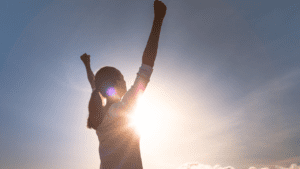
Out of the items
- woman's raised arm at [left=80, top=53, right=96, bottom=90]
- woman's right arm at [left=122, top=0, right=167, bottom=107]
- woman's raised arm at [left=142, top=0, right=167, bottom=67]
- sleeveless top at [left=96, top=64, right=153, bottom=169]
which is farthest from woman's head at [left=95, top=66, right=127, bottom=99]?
woman's raised arm at [left=80, top=53, right=96, bottom=90]

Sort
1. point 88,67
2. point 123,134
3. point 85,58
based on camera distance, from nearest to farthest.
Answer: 1. point 123,134
2. point 85,58
3. point 88,67

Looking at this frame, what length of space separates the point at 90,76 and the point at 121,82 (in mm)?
2323

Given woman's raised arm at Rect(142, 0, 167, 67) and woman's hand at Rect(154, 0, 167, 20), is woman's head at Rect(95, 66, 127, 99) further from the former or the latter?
woman's hand at Rect(154, 0, 167, 20)

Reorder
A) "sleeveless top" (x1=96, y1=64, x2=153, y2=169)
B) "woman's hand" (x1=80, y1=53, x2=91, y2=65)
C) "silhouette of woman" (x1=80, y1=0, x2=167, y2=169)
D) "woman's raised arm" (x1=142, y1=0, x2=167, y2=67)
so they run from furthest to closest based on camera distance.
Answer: "woman's hand" (x1=80, y1=53, x2=91, y2=65), "sleeveless top" (x1=96, y1=64, x2=153, y2=169), "silhouette of woman" (x1=80, y1=0, x2=167, y2=169), "woman's raised arm" (x1=142, y1=0, x2=167, y2=67)

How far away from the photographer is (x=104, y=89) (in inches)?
135

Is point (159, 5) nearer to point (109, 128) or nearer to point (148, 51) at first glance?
point (148, 51)

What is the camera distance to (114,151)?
9.62 ft

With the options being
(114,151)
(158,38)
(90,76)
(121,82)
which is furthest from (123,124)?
(90,76)

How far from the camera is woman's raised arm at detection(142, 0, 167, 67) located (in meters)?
2.40

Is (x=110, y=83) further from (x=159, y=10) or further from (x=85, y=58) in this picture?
(x=85, y=58)

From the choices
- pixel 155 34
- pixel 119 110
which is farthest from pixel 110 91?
pixel 155 34

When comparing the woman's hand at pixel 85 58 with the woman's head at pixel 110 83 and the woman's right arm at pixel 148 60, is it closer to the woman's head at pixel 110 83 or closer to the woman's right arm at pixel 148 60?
the woman's head at pixel 110 83

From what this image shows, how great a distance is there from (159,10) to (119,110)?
1.92 metres

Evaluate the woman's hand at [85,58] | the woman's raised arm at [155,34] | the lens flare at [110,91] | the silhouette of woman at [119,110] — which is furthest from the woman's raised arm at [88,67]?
the woman's raised arm at [155,34]
